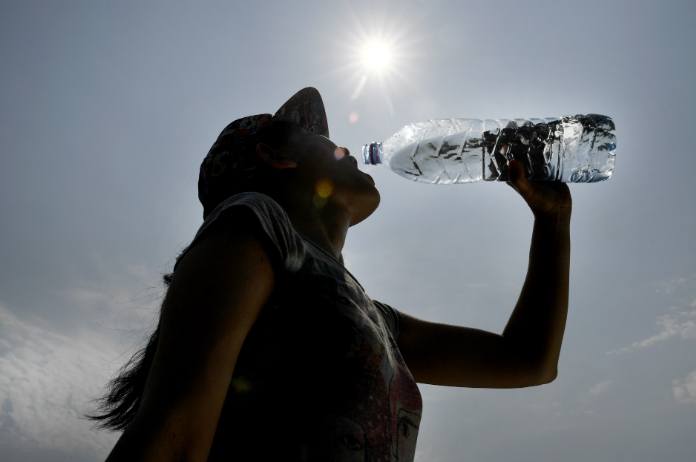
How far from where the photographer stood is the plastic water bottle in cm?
359

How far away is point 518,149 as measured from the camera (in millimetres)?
3713

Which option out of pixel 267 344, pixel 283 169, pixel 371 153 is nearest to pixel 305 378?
pixel 267 344

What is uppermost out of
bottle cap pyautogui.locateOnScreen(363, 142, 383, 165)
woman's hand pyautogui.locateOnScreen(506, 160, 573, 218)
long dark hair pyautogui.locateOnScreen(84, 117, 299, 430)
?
bottle cap pyautogui.locateOnScreen(363, 142, 383, 165)

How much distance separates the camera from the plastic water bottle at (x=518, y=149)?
3.59 metres

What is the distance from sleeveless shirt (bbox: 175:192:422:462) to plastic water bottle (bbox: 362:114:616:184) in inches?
82.8

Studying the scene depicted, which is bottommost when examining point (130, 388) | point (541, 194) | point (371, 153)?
point (130, 388)

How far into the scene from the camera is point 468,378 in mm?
2709

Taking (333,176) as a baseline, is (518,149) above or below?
above

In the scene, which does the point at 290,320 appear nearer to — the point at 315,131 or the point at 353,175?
the point at 353,175

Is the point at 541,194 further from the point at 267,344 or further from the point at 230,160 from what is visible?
the point at 267,344

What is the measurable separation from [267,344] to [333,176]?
48.8 inches

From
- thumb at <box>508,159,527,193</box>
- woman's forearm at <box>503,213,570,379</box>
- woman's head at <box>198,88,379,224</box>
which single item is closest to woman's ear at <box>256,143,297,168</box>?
woman's head at <box>198,88,379,224</box>

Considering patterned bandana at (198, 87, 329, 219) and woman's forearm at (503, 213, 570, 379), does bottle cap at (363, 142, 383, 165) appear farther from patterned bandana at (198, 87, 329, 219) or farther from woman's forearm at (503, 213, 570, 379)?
woman's forearm at (503, 213, 570, 379)

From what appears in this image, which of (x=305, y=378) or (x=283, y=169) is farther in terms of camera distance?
(x=283, y=169)
